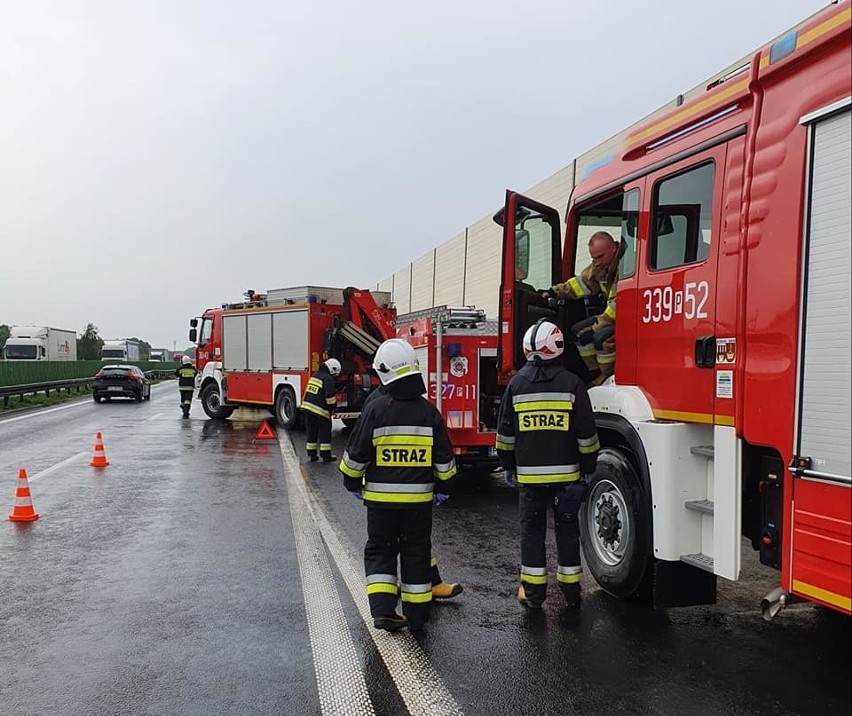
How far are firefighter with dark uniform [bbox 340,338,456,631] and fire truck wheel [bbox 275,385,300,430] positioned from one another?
12.1m

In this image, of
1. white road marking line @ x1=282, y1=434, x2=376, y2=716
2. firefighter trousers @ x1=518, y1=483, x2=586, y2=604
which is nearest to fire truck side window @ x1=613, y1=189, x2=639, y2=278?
firefighter trousers @ x1=518, y1=483, x2=586, y2=604

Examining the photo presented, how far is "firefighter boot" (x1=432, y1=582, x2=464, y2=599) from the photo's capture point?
4.98 metres

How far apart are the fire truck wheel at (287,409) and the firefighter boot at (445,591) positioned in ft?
38.3

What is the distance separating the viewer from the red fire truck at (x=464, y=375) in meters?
8.83

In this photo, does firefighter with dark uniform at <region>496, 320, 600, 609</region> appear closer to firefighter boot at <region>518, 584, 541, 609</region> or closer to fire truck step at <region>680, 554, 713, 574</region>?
firefighter boot at <region>518, 584, 541, 609</region>

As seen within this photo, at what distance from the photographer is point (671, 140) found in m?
4.48

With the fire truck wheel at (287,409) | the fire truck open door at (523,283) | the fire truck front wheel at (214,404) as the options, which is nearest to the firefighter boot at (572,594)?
the fire truck open door at (523,283)

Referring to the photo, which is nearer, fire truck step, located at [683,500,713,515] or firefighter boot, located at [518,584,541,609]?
fire truck step, located at [683,500,713,515]

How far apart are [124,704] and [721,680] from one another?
2897 mm

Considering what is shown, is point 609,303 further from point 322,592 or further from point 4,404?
point 4,404

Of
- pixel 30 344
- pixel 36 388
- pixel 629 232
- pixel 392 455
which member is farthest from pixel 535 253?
pixel 30 344

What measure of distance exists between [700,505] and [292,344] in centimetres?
1322

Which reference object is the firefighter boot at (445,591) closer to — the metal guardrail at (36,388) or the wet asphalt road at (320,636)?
the wet asphalt road at (320,636)

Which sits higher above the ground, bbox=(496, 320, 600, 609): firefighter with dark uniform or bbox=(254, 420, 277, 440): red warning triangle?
bbox=(496, 320, 600, 609): firefighter with dark uniform
